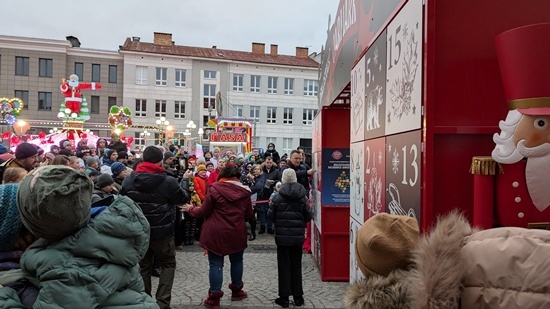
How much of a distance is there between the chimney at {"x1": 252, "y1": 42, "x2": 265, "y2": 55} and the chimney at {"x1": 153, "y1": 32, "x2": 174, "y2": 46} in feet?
30.4

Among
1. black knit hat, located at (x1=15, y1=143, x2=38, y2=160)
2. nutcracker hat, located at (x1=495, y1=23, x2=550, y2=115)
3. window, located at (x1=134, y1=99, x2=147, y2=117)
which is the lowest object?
black knit hat, located at (x1=15, y1=143, x2=38, y2=160)

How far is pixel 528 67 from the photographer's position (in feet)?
6.17

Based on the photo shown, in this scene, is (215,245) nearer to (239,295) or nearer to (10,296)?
(239,295)

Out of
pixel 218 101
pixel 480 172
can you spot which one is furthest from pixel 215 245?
pixel 218 101

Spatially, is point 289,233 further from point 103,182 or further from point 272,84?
point 272,84

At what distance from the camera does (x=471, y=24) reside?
2.30m

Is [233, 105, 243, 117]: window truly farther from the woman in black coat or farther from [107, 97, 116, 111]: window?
the woman in black coat

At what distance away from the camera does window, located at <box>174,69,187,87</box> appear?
1747 inches

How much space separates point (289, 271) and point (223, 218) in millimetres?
1162

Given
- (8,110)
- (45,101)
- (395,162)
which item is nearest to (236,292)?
(395,162)

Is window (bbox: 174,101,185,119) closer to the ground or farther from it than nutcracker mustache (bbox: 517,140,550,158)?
farther from it

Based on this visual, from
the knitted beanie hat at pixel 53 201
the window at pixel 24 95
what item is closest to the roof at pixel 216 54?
the window at pixel 24 95

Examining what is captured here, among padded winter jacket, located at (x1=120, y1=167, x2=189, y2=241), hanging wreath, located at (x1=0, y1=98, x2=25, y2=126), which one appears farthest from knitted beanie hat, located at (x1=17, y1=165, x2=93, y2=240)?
hanging wreath, located at (x1=0, y1=98, x2=25, y2=126)

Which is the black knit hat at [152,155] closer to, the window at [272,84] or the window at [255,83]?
the window at [255,83]
